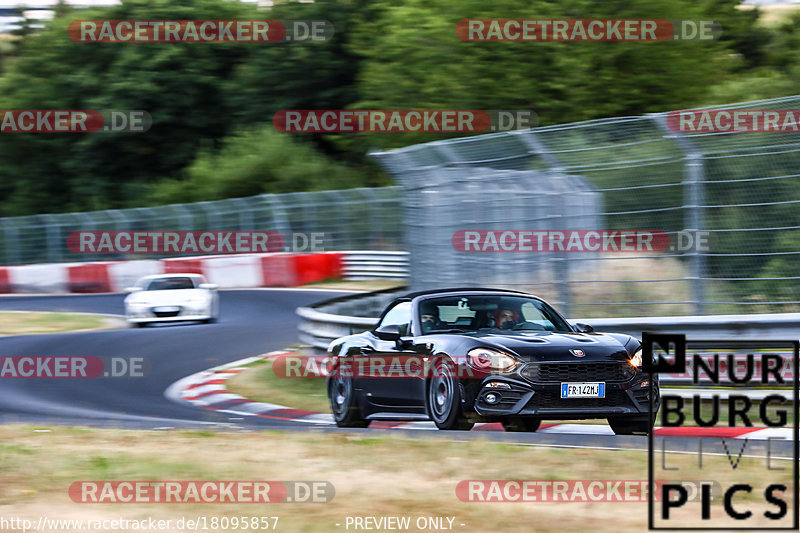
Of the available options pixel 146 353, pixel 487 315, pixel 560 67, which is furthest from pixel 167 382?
pixel 560 67

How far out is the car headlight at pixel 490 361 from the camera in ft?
27.0

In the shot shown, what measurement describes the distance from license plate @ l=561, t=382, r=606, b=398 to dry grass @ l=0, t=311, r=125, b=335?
16.3 meters

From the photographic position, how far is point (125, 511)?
19.4 feet

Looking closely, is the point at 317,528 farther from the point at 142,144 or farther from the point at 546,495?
the point at 142,144

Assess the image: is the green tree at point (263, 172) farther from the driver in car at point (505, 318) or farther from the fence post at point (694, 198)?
the driver in car at point (505, 318)

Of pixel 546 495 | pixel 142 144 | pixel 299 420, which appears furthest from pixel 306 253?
pixel 546 495

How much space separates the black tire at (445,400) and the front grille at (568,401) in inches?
21.7

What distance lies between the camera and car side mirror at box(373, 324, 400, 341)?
9.23 meters

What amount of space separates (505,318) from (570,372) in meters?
1.09

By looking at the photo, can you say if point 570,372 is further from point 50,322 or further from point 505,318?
point 50,322

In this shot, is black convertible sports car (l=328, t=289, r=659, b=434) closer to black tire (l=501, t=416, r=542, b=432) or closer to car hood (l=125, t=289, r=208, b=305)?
black tire (l=501, t=416, r=542, b=432)

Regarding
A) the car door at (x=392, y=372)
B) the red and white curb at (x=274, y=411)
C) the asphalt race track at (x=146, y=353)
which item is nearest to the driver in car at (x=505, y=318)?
the car door at (x=392, y=372)

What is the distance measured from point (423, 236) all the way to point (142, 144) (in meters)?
35.3

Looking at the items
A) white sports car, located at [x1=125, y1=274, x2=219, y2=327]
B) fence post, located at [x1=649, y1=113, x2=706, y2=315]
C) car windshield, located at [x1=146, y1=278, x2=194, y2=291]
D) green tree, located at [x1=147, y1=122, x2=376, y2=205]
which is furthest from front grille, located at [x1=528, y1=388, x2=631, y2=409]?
green tree, located at [x1=147, y1=122, x2=376, y2=205]
